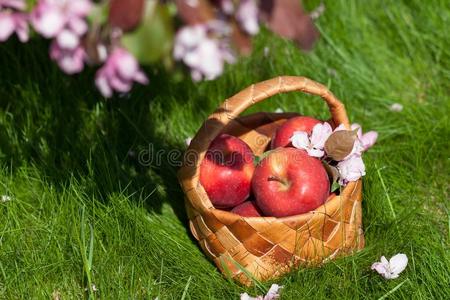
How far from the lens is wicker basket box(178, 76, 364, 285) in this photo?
5.45 ft

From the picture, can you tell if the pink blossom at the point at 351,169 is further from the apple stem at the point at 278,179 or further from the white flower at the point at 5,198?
the white flower at the point at 5,198

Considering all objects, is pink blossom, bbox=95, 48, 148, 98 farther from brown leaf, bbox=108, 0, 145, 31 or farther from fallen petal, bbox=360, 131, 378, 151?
fallen petal, bbox=360, 131, 378, 151

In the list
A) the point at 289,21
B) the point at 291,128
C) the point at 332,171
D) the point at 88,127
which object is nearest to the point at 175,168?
the point at 88,127

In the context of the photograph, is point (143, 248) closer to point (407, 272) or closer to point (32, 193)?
point (32, 193)

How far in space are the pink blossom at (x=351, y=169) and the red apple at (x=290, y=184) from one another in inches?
1.8

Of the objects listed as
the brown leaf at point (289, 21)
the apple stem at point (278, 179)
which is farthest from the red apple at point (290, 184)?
the brown leaf at point (289, 21)

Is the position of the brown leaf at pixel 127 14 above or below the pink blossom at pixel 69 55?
above

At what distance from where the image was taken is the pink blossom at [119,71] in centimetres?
107

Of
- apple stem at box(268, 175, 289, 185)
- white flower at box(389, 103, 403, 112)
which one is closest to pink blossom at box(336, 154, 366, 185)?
apple stem at box(268, 175, 289, 185)

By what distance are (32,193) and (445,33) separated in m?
1.47

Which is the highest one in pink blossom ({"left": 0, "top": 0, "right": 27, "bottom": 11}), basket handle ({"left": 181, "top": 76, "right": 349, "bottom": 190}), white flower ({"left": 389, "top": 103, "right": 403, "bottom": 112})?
pink blossom ({"left": 0, "top": 0, "right": 27, "bottom": 11})

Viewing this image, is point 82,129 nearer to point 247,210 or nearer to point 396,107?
point 247,210

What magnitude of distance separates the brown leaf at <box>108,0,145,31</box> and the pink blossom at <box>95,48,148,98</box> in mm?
48

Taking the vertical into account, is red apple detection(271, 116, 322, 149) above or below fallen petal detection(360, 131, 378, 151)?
above
